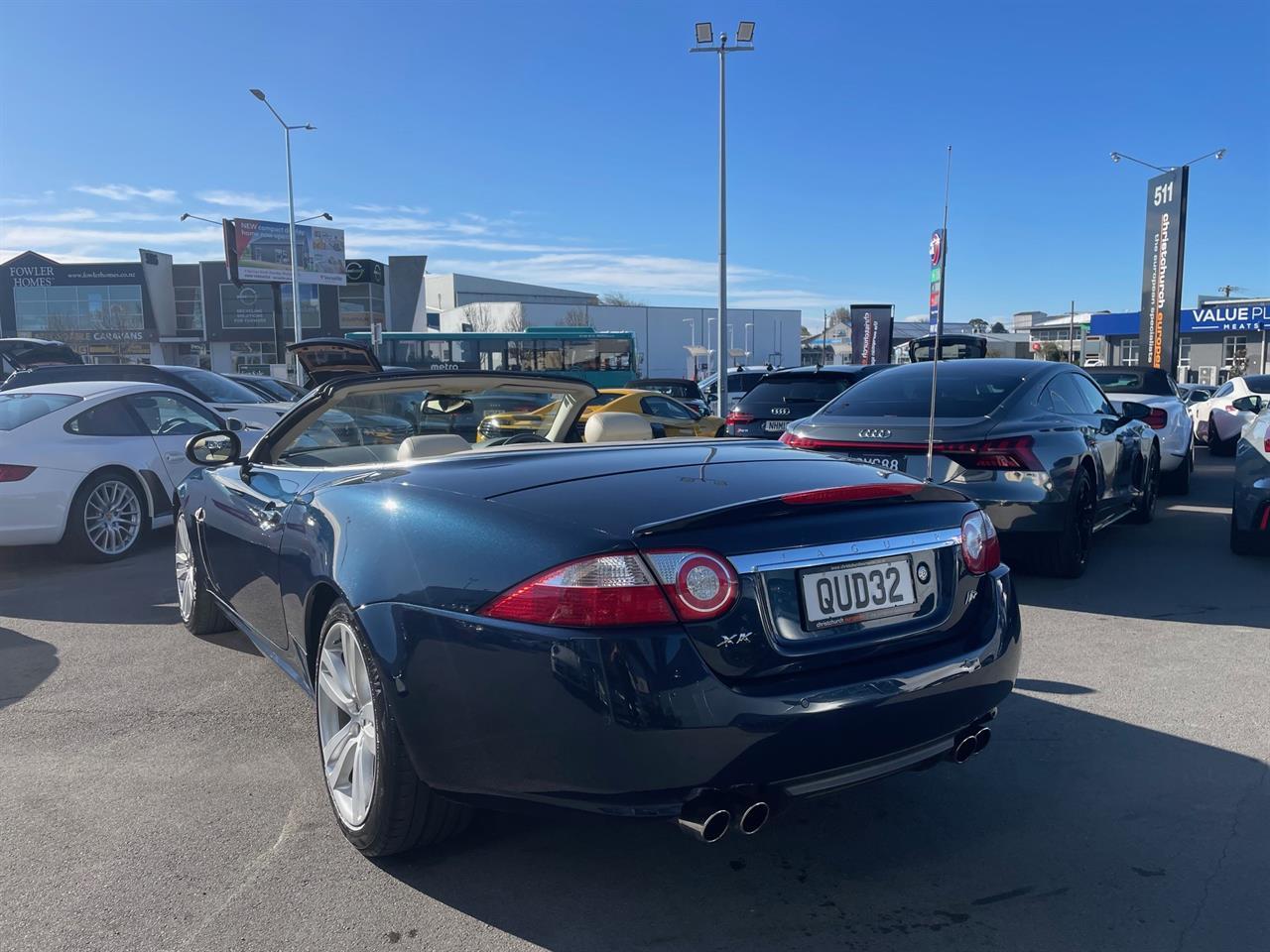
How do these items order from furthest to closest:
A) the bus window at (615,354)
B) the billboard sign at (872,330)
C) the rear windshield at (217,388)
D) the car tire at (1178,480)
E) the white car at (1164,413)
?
the bus window at (615,354) < the billboard sign at (872,330) < the rear windshield at (217,388) < the car tire at (1178,480) < the white car at (1164,413)

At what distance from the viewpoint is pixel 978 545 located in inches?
113

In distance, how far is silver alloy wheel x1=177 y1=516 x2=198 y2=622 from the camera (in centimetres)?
491

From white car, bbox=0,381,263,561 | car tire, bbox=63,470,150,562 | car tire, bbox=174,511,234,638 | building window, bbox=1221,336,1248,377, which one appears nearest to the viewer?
car tire, bbox=174,511,234,638

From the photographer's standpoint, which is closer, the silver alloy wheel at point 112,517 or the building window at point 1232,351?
the silver alloy wheel at point 112,517

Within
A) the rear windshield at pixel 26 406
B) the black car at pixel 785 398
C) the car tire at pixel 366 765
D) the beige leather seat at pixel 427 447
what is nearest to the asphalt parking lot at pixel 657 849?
the car tire at pixel 366 765

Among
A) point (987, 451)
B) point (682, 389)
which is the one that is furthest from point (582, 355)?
point (987, 451)

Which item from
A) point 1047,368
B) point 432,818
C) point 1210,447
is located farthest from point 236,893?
point 1210,447

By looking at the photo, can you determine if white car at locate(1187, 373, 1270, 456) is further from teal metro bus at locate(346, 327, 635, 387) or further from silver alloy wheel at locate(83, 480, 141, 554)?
teal metro bus at locate(346, 327, 635, 387)

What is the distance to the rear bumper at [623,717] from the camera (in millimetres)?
2178

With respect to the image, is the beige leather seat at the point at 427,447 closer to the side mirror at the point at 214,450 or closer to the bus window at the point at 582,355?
the side mirror at the point at 214,450

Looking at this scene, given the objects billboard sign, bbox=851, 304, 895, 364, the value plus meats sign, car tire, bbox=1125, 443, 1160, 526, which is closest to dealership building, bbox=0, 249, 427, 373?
billboard sign, bbox=851, 304, 895, 364

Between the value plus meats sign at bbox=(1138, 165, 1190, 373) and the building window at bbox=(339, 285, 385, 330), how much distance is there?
49.2m

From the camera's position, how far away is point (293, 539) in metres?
3.20

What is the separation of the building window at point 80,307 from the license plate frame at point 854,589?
6805 centimetres
